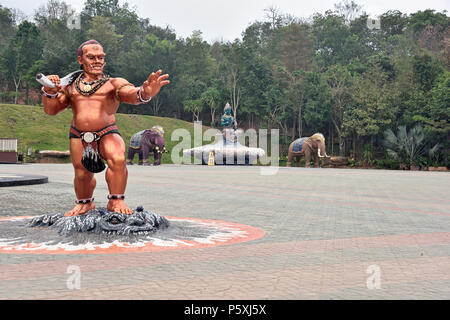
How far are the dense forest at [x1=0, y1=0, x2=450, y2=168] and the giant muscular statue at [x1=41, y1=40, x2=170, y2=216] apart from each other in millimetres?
30432

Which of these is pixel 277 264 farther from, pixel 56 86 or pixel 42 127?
pixel 42 127

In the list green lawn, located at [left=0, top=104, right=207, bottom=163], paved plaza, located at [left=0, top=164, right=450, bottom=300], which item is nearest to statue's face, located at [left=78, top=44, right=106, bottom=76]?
paved plaza, located at [left=0, top=164, right=450, bottom=300]

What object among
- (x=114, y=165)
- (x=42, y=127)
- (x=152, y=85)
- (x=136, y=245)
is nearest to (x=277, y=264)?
(x=136, y=245)

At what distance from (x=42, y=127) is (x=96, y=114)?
3878 centimetres

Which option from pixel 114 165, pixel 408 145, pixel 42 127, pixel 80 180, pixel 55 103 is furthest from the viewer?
pixel 42 127

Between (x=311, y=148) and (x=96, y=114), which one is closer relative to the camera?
(x=96, y=114)

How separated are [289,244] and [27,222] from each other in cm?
401

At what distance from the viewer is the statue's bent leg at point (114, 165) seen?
7.11 meters

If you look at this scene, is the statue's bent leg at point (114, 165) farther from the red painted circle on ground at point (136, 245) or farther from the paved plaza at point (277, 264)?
the paved plaza at point (277, 264)

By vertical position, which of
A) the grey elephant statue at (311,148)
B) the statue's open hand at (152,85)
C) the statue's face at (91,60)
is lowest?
the grey elephant statue at (311,148)

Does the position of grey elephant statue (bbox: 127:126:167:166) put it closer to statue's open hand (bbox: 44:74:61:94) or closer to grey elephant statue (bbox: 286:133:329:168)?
grey elephant statue (bbox: 286:133:329:168)

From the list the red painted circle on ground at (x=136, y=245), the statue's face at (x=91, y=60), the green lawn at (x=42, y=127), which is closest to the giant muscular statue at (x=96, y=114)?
the statue's face at (x=91, y=60)

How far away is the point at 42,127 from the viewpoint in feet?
143

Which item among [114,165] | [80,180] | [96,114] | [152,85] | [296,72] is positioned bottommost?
[80,180]
